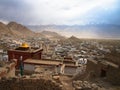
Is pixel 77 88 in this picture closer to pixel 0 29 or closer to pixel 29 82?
pixel 29 82

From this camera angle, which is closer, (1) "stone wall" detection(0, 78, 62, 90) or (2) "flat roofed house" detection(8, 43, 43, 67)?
(1) "stone wall" detection(0, 78, 62, 90)

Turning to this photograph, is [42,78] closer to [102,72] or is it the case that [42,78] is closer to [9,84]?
[9,84]

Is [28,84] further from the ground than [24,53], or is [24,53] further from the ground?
[24,53]

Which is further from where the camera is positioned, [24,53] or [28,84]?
[24,53]

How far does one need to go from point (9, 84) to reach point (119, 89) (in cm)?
671

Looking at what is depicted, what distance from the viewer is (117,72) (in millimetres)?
15680

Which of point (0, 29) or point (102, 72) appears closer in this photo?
point (102, 72)

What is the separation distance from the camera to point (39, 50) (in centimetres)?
2542

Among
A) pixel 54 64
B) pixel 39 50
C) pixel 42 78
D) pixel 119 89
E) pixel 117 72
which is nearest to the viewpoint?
pixel 42 78

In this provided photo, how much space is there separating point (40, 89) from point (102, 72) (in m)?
7.55

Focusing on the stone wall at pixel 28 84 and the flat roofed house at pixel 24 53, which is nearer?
the stone wall at pixel 28 84

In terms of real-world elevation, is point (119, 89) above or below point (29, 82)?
below

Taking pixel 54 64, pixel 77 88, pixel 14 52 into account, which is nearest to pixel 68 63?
pixel 54 64

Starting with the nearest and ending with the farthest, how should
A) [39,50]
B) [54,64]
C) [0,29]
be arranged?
[54,64] < [39,50] < [0,29]
